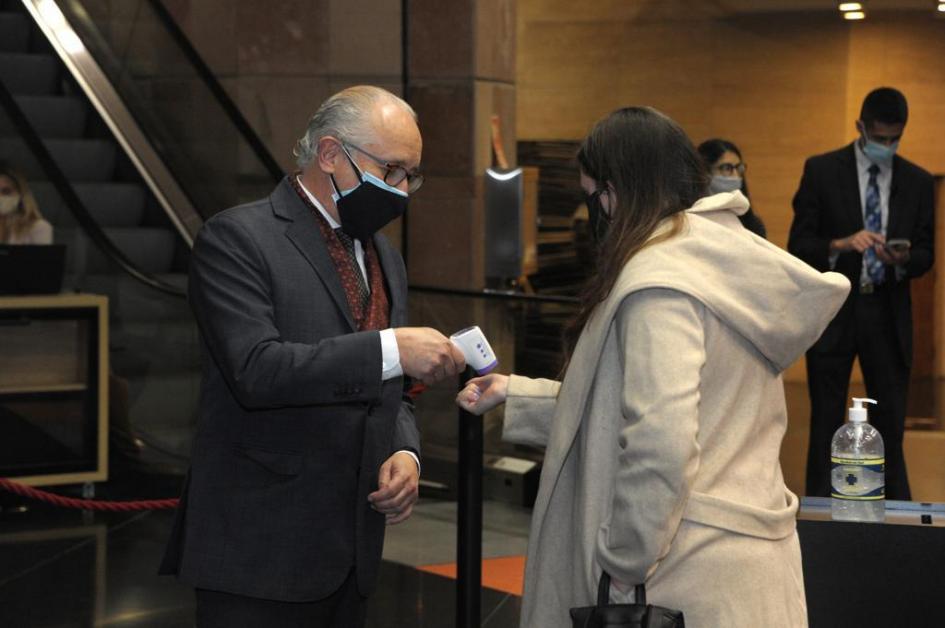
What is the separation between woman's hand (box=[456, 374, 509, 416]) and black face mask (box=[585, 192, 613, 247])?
41 cm

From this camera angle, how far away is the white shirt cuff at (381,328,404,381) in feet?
9.38

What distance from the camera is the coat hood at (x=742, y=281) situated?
2576 millimetres

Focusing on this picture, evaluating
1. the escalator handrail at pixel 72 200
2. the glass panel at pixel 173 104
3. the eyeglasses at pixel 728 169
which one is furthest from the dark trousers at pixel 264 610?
the glass panel at pixel 173 104

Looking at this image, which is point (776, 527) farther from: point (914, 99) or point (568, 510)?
point (914, 99)

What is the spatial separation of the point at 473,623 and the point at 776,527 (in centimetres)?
162

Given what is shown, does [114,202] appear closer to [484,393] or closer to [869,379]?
[869,379]

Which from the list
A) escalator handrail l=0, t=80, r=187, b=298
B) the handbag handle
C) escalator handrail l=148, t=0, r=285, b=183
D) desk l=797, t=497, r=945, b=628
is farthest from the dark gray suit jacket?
escalator handrail l=148, t=0, r=285, b=183

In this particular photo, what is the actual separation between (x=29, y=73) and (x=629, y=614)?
9.53 m

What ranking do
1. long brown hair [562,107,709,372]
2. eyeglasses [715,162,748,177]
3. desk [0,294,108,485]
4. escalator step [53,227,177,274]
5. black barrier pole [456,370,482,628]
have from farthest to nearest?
escalator step [53,227,177,274]
desk [0,294,108,485]
eyeglasses [715,162,748,177]
black barrier pole [456,370,482,628]
long brown hair [562,107,709,372]

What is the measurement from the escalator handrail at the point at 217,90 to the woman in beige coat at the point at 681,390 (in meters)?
6.40

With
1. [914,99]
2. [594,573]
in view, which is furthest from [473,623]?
[914,99]

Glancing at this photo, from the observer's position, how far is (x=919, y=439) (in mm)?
9734

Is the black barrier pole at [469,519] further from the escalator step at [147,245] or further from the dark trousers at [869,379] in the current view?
the escalator step at [147,245]

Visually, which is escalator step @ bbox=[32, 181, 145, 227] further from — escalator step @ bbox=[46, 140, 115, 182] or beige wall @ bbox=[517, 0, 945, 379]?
beige wall @ bbox=[517, 0, 945, 379]
